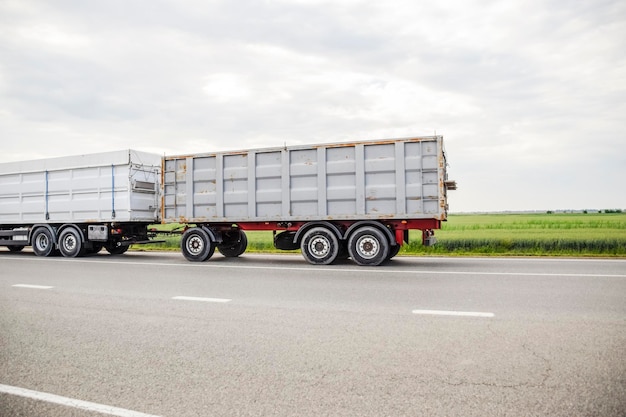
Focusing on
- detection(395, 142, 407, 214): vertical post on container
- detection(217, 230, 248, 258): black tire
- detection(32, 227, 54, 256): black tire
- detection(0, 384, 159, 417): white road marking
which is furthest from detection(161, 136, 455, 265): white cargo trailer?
detection(0, 384, 159, 417): white road marking

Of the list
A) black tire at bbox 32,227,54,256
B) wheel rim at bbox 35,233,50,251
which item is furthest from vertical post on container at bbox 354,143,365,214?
wheel rim at bbox 35,233,50,251

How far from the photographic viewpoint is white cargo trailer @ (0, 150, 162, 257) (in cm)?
1622

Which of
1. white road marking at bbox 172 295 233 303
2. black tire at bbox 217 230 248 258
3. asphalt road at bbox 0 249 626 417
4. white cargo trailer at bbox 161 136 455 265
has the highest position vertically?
white cargo trailer at bbox 161 136 455 265

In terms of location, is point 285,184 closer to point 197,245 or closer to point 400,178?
point 400,178

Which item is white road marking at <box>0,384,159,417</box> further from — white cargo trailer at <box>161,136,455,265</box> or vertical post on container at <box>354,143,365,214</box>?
vertical post on container at <box>354,143,365,214</box>

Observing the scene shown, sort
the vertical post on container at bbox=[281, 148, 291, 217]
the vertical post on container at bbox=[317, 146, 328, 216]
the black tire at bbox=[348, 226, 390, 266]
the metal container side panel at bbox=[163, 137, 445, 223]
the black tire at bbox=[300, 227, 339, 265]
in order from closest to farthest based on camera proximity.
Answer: the metal container side panel at bbox=[163, 137, 445, 223] → the black tire at bbox=[348, 226, 390, 266] → the black tire at bbox=[300, 227, 339, 265] → the vertical post on container at bbox=[317, 146, 328, 216] → the vertical post on container at bbox=[281, 148, 291, 217]

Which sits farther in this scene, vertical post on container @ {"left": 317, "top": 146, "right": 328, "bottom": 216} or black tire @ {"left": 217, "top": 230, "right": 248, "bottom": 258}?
black tire @ {"left": 217, "top": 230, "right": 248, "bottom": 258}

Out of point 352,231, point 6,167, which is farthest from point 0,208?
point 352,231

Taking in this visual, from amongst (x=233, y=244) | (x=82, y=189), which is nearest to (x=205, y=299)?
(x=233, y=244)

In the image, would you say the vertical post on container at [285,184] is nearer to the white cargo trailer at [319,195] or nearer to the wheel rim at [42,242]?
the white cargo trailer at [319,195]

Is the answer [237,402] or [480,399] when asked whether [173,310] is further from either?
[480,399]

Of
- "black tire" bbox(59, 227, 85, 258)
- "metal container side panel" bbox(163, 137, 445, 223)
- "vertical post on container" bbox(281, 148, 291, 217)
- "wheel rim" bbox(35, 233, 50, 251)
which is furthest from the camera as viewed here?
"wheel rim" bbox(35, 233, 50, 251)

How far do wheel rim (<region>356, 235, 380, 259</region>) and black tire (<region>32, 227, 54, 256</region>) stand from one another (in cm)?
1079

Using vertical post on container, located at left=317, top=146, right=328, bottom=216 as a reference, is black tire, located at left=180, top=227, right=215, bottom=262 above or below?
below
